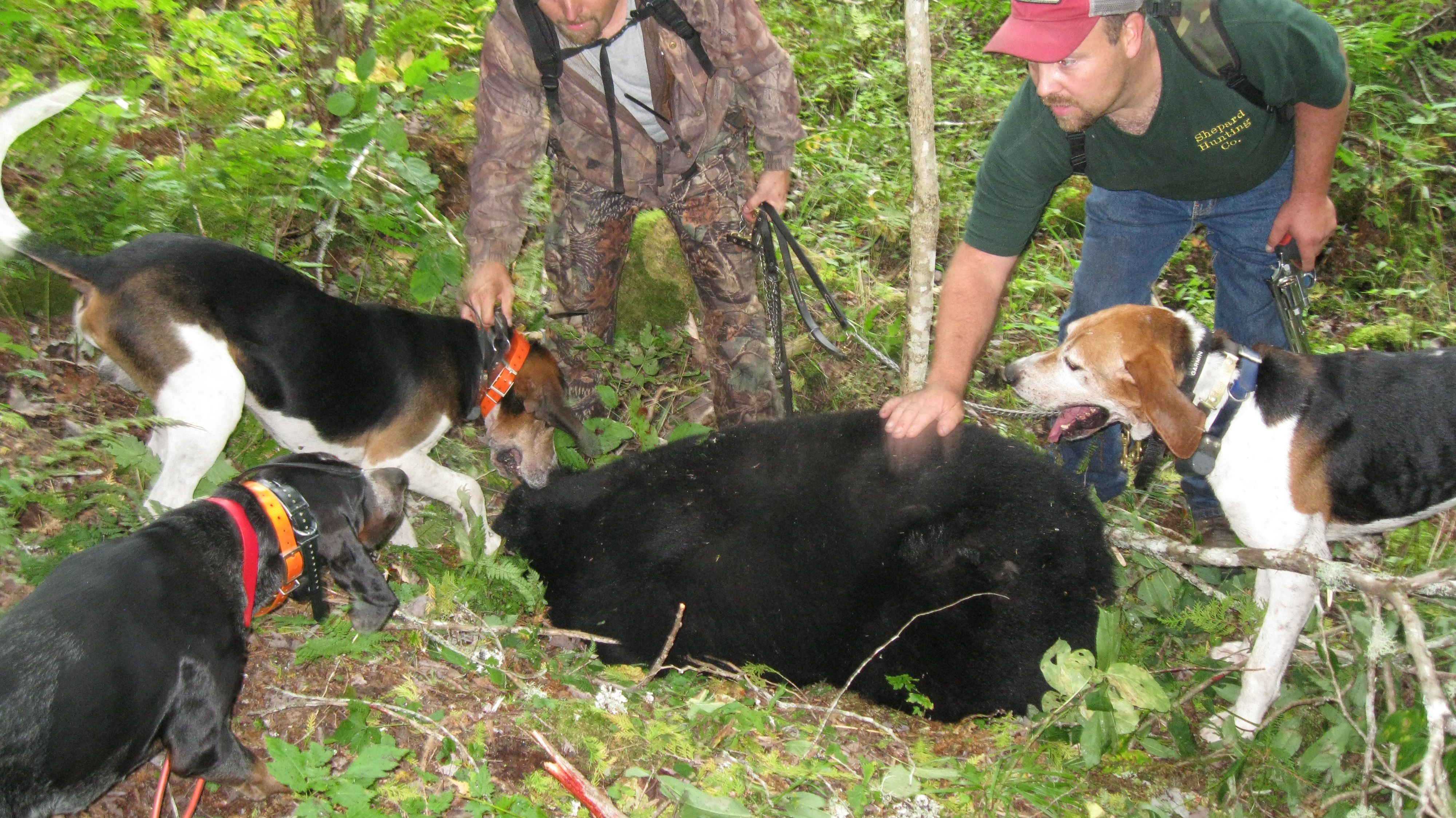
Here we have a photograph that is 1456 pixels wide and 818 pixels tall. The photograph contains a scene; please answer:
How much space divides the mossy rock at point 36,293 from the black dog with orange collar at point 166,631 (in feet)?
7.67

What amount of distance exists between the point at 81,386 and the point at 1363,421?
578cm

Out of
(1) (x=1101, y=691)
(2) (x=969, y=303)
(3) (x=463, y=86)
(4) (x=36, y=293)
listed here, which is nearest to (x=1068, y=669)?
(1) (x=1101, y=691)

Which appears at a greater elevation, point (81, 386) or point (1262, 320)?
point (1262, 320)

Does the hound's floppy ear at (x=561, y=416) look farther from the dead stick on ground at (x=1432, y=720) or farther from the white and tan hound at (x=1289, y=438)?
the dead stick on ground at (x=1432, y=720)

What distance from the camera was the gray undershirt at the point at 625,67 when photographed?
4363 mm

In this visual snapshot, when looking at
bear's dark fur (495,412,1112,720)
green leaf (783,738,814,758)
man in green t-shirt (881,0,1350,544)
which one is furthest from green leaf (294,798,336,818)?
man in green t-shirt (881,0,1350,544)

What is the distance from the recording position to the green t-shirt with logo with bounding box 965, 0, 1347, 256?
354 cm

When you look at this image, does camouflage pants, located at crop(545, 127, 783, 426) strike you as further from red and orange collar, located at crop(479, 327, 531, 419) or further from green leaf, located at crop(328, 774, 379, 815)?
green leaf, located at crop(328, 774, 379, 815)

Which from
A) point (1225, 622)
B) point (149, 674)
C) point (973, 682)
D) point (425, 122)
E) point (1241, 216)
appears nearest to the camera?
point (149, 674)

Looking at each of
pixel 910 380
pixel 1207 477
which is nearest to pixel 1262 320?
pixel 1207 477

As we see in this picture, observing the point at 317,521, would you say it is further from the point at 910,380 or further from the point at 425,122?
the point at 425,122

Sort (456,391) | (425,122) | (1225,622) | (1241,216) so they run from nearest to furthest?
1. (1225,622)
2. (1241,216)
3. (456,391)
4. (425,122)

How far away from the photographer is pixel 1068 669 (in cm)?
310

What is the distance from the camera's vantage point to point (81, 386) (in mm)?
4535
